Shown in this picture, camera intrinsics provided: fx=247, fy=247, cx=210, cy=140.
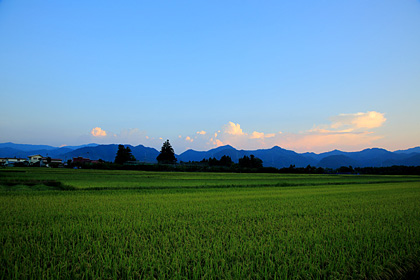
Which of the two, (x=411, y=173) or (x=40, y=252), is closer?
(x=40, y=252)

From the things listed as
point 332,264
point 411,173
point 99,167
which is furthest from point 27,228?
point 411,173

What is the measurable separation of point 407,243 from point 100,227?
22.8ft

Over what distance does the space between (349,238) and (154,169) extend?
248 feet

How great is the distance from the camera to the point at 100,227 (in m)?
6.29

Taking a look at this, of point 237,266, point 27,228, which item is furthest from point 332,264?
point 27,228

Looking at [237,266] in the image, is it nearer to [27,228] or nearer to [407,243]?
[407,243]

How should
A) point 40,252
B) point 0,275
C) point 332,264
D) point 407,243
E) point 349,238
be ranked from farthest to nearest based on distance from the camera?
point 349,238 < point 407,243 < point 40,252 < point 332,264 < point 0,275

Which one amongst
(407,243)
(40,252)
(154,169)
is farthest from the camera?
(154,169)

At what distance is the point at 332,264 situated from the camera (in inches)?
154

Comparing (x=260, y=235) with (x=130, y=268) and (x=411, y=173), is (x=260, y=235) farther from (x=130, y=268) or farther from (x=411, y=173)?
(x=411, y=173)

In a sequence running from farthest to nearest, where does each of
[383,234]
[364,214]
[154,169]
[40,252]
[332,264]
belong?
1. [154,169]
2. [364,214]
3. [383,234]
4. [40,252]
5. [332,264]

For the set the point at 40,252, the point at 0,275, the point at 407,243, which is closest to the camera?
the point at 0,275

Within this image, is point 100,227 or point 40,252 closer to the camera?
point 40,252

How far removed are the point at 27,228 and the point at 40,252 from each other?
2652 millimetres
